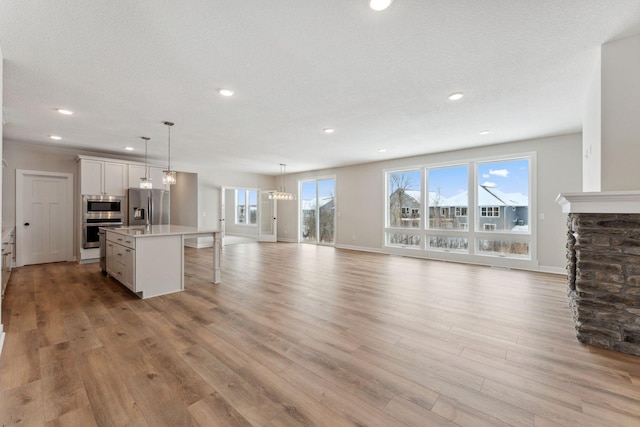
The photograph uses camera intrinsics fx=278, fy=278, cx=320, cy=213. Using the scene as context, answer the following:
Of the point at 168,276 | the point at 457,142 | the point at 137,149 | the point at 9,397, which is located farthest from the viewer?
the point at 137,149

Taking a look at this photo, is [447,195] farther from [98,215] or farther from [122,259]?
[98,215]

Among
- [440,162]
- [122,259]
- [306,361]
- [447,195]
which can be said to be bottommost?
[306,361]

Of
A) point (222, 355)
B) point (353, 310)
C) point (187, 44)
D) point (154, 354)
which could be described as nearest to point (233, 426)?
point (222, 355)

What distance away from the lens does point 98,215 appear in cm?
612

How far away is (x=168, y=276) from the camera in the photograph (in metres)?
3.98

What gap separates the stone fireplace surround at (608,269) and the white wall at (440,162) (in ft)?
10.7

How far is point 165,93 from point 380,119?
9.57ft

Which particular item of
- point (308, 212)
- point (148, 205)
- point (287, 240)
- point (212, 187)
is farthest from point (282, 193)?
point (148, 205)

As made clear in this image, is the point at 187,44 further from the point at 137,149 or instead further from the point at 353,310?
the point at 137,149

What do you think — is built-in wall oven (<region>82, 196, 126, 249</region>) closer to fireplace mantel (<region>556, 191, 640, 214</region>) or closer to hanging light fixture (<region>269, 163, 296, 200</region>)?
Answer: hanging light fixture (<region>269, 163, 296, 200</region>)

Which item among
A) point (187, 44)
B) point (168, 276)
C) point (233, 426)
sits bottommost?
point (233, 426)

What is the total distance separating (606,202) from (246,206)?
9824mm

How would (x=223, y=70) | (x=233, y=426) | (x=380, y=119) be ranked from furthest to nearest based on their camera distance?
(x=380, y=119)
(x=223, y=70)
(x=233, y=426)

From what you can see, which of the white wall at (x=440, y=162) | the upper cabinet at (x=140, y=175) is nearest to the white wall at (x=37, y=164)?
the upper cabinet at (x=140, y=175)
